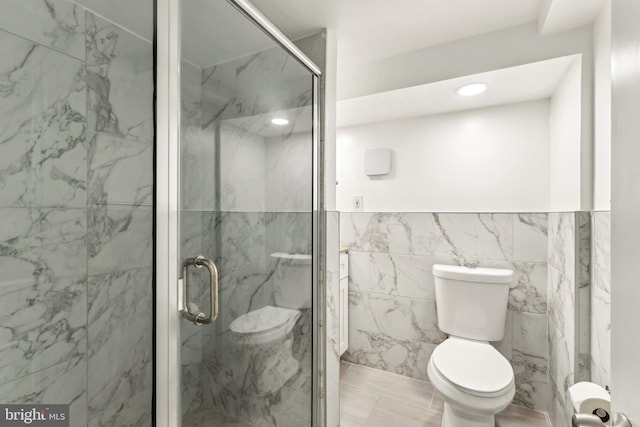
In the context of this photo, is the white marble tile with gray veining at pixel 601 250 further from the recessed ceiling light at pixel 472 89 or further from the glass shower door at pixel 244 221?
the glass shower door at pixel 244 221

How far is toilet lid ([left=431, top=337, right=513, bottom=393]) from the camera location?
54.2 inches

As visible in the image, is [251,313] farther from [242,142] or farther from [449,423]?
[449,423]

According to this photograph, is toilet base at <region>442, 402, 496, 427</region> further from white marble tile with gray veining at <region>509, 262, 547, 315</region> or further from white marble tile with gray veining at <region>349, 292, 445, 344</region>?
white marble tile with gray veining at <region>509, 262, 547, 315</region>

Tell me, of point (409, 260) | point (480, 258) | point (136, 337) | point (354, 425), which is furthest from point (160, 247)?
point (480, 258)

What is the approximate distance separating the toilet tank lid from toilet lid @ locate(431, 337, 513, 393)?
1.26ft

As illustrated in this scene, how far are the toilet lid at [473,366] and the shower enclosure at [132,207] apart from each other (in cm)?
97

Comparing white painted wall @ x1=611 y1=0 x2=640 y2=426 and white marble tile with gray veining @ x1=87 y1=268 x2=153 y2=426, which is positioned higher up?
white painted wall @ x1=611 y1=0 x2=640 y2=426

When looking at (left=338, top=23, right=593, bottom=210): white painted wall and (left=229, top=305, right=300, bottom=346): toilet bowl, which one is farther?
(left=338, top=23, right=593, bottom=210): white painted wall

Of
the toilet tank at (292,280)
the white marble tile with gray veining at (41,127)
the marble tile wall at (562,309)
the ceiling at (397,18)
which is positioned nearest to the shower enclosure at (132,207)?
the white marble tile with gray veining at (41,127)

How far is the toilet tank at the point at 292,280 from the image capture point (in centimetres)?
134

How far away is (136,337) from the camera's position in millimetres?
923

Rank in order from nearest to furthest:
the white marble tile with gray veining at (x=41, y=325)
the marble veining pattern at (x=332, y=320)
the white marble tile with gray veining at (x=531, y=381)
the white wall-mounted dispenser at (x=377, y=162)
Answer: the white marble tile with gray veining at (x=41, y=325) < the marble veining pattern at (x=332, y=320) < the white marble tile with gray veining at (x=531, y=381) < the white wall-mounted dispenser at (x=377, y=162)

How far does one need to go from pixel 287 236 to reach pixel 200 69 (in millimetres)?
766

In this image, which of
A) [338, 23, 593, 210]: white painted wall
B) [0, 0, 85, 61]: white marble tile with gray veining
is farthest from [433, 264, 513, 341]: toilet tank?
[0, 0, 85, 61]: white marble tile with gray veining
